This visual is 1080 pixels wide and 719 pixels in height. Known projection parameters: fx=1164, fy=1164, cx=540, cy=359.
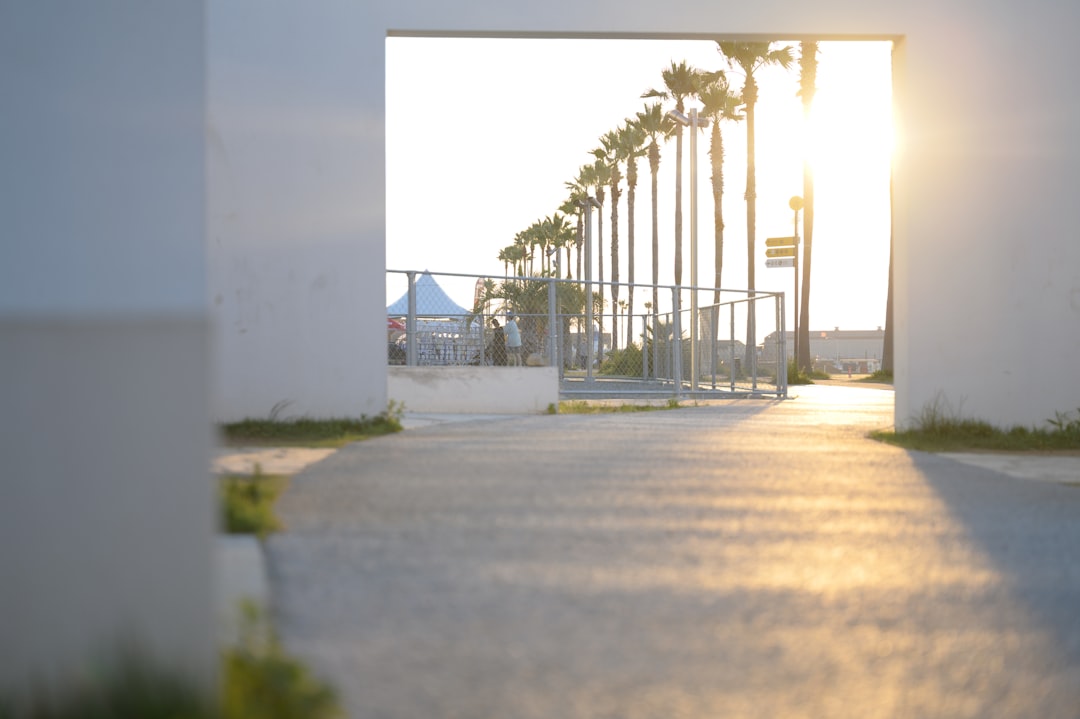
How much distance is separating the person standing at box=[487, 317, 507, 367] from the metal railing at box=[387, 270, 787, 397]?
14 mm

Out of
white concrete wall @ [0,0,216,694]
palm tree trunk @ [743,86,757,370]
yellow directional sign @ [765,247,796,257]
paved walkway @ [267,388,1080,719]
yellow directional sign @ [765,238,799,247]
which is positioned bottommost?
paved walkway @ [267,388,1080,719]

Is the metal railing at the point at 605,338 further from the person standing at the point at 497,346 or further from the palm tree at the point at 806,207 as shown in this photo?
the palm tree at the point at 806,207

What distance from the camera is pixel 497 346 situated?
16203mm

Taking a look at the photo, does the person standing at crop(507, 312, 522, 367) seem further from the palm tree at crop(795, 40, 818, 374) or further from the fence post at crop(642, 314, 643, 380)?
the palm tree at crop(795, 40, 818, 374)

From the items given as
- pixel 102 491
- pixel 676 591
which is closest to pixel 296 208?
pixel 676 591

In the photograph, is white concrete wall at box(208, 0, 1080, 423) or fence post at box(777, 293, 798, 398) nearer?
white concrete wall at box(208, 0, 1080, 423)

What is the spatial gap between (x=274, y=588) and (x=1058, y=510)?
3.75 meters

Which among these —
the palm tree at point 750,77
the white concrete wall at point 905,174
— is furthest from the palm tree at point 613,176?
the white concrete wall at point 905,174

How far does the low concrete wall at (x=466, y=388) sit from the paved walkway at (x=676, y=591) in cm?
614

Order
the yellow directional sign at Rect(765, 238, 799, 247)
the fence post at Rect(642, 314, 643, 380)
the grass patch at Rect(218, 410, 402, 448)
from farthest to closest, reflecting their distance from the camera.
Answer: the yellow directional sign at Rect(765, 238, 799, 247)
the fence post at Rect(642, 314, 643, 380)
the grass patch at Rect(218, 410, 402, 448)

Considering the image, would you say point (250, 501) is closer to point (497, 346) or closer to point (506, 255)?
point (497, 346)

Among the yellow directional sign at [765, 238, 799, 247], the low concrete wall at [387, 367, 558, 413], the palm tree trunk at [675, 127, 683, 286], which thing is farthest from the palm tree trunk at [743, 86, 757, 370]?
the low concrete wall at [387, 367, 558, 413]

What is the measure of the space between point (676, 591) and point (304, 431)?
5298 mm

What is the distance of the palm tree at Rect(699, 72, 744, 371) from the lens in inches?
1698
